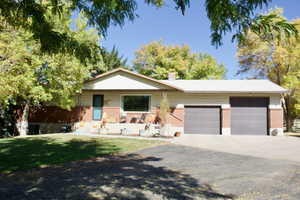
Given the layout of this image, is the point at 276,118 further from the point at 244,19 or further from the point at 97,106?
the point at 244,19

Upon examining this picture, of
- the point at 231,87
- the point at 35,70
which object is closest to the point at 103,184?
the point at 35,70

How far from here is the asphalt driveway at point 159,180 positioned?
418cm

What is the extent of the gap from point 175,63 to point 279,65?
49.4 feet

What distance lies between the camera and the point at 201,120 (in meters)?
17.2

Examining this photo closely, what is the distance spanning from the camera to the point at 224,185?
15.9 feet

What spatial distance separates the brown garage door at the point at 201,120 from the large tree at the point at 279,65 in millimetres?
6645

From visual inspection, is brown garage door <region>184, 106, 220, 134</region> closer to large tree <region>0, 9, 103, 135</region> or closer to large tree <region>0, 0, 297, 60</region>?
large tree <region>0, 9, 103, 135</region>

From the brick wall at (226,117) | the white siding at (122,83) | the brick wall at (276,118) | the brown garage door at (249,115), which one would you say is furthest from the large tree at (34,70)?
the brick wall at (276,118)

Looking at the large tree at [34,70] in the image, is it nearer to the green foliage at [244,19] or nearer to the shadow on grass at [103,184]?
the shadow on grass at [103,184]

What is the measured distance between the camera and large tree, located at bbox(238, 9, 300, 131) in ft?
67.8

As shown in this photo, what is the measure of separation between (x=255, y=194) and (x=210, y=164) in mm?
2676

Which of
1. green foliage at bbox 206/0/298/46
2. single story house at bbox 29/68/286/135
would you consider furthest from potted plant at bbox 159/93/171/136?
green foliage at bbox 206/0/298/46

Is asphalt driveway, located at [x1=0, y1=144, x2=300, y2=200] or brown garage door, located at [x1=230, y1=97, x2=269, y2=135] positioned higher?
brown garage door, located at [x1=230, y1=97, x2=269, y2=135]

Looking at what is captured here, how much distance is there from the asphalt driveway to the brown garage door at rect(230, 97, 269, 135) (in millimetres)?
9614
